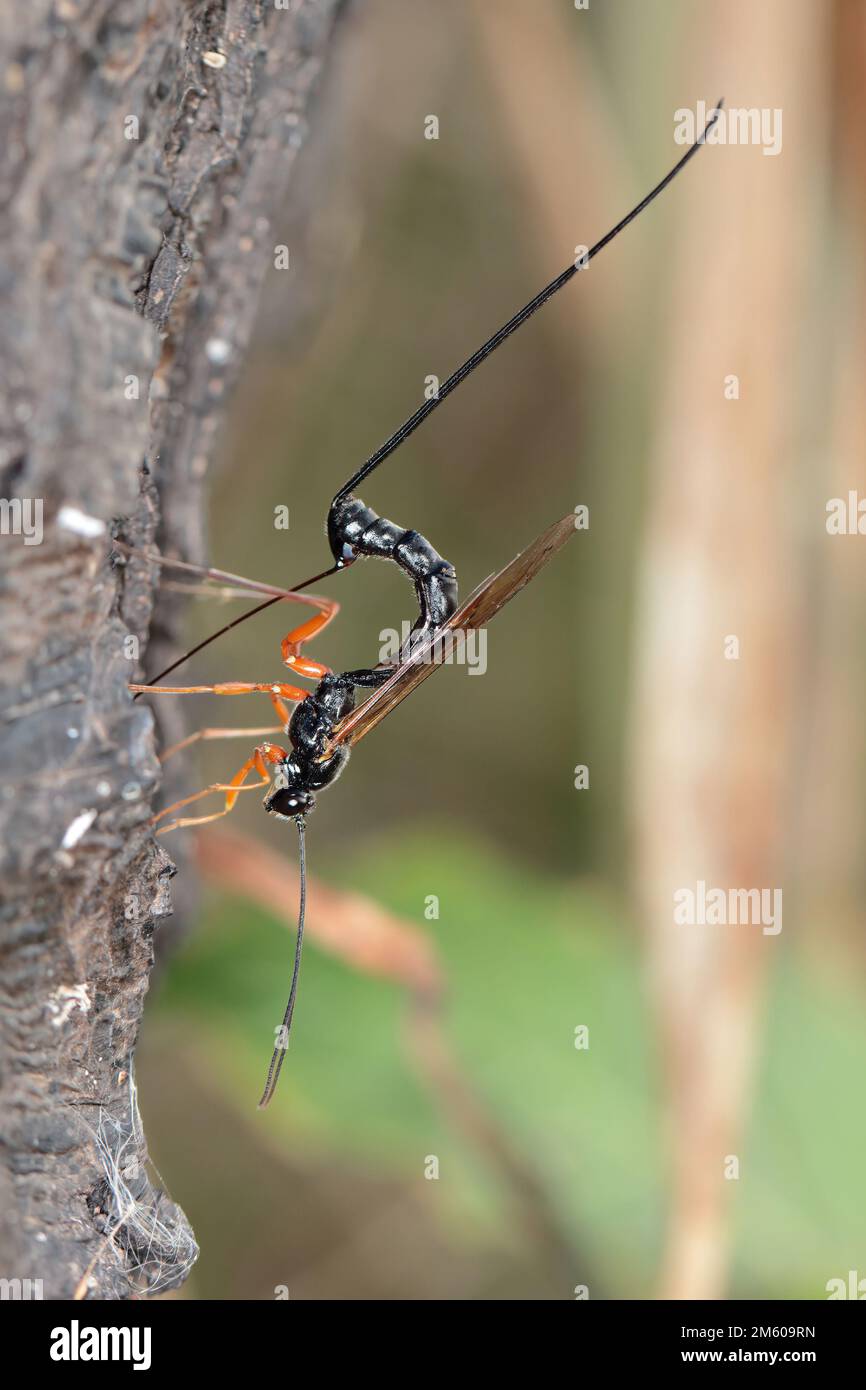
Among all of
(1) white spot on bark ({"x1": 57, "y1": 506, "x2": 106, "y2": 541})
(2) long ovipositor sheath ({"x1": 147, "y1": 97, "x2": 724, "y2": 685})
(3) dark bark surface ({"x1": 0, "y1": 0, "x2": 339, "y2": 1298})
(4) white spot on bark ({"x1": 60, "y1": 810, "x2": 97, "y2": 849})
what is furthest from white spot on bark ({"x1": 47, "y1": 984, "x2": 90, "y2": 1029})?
(2) long ovipositor sheath ({"x1": 147, "y1": 97, "x2": 724, "y2": 685})

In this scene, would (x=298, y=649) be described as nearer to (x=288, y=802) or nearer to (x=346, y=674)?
(x=346, y=674)

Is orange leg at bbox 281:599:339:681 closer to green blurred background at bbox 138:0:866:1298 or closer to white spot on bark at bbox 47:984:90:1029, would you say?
green blurred background at bbox 138:0:866:1298

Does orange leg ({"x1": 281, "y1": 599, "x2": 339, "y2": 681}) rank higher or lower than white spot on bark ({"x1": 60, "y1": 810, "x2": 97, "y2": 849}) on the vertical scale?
higher

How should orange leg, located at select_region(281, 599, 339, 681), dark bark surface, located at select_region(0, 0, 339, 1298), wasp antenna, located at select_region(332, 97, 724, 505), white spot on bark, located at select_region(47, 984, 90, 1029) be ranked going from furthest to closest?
orange leg, located at select_region(281, 599, 339, 681), wasp antenna, located at select_region(332, 97, 724, 505), white spot on bark, located at select_region(47, 984, 90, 1029), dark bark surface, located at select_region(0, 0, 339, 1298)

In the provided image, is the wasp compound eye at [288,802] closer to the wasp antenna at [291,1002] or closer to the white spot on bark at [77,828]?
the wasp antenna at [291,1002]

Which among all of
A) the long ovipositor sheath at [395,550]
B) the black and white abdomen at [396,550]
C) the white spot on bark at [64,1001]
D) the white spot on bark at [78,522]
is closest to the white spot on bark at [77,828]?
the white spot on bark at [64,1001]

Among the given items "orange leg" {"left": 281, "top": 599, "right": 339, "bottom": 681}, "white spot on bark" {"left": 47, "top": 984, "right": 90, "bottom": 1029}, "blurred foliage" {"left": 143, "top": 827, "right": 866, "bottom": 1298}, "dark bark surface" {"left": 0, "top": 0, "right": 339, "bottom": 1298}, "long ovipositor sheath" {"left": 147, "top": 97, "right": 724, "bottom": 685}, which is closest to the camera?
"dark bark surface" {"left": 0, "top": 0, "right": 339, "bottom": 1298}

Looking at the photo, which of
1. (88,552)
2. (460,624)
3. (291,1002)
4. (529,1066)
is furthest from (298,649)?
(529,1066)
